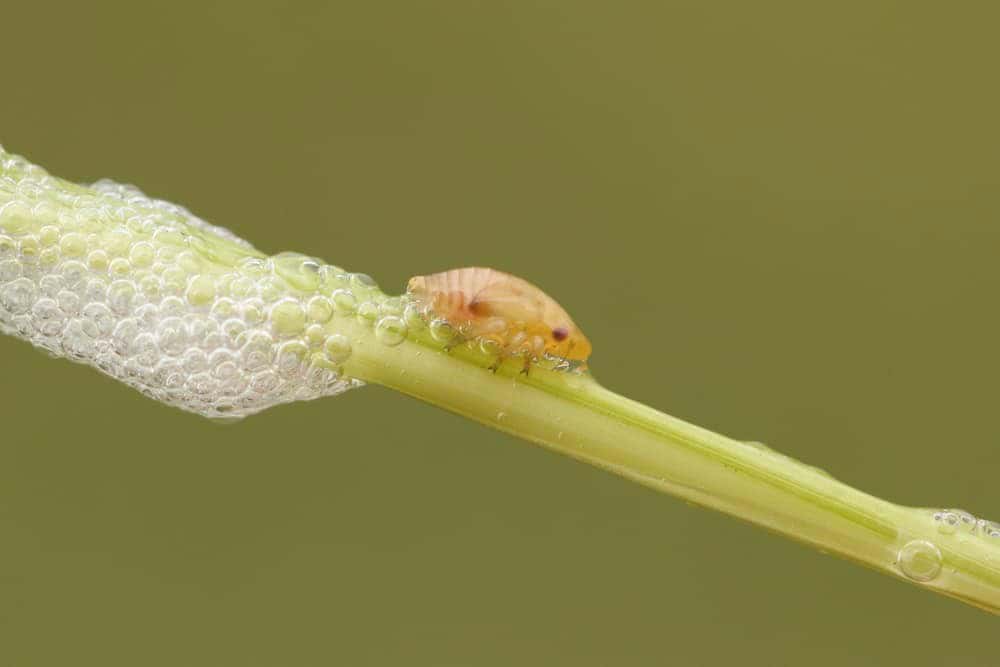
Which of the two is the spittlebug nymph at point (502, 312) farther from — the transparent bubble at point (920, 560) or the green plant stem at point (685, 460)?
the transparent bubble at point (920, 560)

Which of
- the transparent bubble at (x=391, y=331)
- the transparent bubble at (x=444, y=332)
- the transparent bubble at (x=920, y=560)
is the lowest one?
the transparent bubble at (x=920, y=560)

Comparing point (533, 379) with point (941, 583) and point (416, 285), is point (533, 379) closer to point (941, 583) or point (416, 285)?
point (416, 285)

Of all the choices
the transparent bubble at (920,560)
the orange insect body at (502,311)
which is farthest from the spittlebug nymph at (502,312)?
the transparent bubble at (920,560)

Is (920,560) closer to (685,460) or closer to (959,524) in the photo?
(959,524)

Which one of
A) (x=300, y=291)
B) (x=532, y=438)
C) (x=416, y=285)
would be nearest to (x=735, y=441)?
→ (x=532, y=438)

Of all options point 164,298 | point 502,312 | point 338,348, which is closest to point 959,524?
point 502,312

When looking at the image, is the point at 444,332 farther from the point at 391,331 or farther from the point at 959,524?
Result: the point at 959,524
